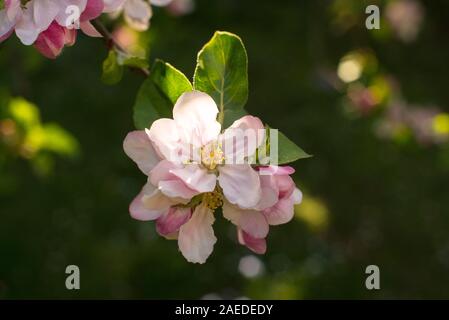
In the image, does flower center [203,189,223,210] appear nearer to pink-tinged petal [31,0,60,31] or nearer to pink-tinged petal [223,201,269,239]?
pink-tinged petal [223,201,269,239]

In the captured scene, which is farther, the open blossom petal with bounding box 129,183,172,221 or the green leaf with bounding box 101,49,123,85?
the green leaf with bounding box 101,49,123,85

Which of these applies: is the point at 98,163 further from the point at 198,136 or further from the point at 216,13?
the point at 198,136

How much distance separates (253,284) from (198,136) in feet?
5.88

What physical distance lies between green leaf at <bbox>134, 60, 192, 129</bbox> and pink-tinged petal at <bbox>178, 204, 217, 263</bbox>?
0.12 metres

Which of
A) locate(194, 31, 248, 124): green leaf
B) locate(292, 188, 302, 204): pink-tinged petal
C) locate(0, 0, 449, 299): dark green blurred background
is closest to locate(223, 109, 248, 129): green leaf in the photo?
locate(194, 31, 248, 124): green leaf

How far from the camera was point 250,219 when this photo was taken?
0.87 meters

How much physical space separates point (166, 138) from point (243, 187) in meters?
0.10

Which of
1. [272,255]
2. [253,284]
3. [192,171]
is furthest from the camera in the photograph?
[272,255]

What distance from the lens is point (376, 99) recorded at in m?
2.09

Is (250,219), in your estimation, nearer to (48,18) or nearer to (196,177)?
(196,177)

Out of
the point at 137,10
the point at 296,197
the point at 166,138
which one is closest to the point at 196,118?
the point at 166,138

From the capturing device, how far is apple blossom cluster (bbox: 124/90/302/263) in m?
0.84

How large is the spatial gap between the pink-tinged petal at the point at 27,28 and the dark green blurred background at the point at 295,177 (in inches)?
31.5

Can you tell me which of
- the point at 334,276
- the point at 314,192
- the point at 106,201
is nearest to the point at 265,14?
the point at 314,192
